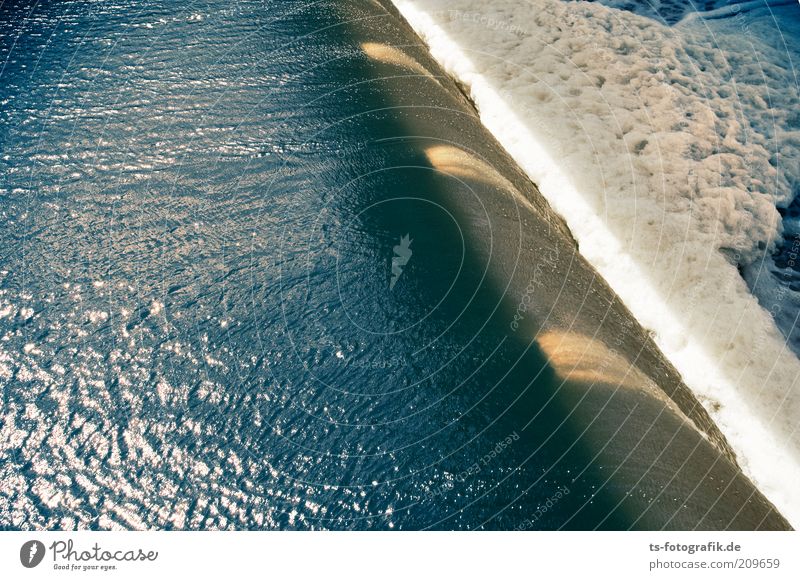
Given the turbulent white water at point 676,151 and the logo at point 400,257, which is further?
the logo at point 400,257
